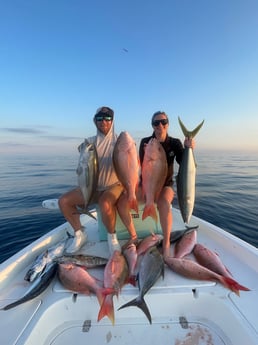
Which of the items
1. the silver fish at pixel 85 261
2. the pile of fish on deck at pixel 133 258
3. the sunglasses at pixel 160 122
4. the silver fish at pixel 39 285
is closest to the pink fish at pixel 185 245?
the pile of fish on deck at pixel 133 258

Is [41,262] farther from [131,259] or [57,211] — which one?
[57,211]

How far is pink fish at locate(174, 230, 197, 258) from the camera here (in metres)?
3.15

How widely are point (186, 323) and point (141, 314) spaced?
44cm

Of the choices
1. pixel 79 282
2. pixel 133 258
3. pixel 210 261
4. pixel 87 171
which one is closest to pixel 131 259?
pixel 133 258

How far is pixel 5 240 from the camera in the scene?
20.7 ft

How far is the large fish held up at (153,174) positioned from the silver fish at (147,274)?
539 mm

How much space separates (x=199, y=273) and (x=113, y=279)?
3.16 ft

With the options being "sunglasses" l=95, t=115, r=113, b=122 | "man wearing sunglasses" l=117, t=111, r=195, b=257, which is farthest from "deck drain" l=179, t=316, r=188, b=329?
"sunglasses" l=95, t=115, r=113, b=122

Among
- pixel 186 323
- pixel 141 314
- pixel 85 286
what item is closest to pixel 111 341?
pixel 141 314

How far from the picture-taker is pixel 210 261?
283 cm

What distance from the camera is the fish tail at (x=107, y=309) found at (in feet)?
6.99

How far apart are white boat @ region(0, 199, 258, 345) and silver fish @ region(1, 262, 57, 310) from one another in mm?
50

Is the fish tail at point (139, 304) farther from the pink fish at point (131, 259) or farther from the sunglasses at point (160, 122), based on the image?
the sunglasses at point (160, 122)

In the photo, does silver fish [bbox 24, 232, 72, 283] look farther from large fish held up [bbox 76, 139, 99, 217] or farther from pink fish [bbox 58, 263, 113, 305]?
large fish held up [bbox 76, 139, 99, 217]
